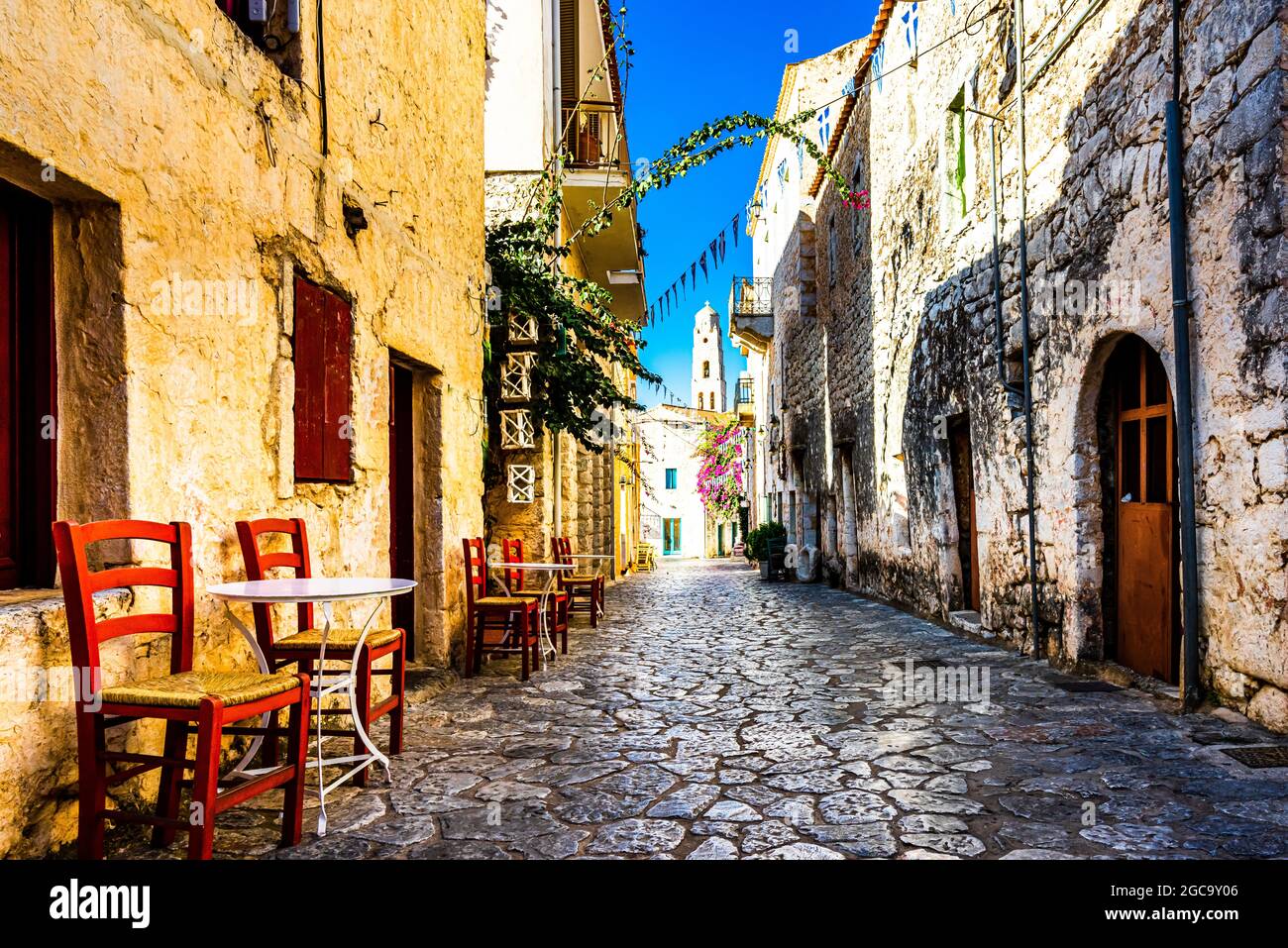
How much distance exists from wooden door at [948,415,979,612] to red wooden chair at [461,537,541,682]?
174 inches

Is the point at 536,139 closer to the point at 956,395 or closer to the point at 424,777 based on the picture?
the point at 956,395

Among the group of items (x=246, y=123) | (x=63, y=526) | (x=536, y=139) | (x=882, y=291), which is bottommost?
(x=63, y=526)

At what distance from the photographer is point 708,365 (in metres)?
52.8

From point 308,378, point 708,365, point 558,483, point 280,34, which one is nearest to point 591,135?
point 558,483

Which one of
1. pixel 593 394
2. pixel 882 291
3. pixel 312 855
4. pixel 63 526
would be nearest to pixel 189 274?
pixel 63 526

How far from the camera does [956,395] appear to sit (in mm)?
7738

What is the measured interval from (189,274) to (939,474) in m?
7.05

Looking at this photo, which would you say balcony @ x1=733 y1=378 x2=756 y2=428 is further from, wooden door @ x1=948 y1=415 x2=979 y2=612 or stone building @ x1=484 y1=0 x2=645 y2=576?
wooden door @ x1=948 y1=415 x2=979 y2=612

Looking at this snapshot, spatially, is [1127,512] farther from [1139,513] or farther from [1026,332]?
[1026,332]

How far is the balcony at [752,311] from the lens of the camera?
20.1m

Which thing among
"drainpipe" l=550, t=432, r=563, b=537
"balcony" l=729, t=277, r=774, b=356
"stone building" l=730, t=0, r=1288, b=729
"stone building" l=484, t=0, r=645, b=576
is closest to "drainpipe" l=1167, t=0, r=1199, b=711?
"stone building" l=730, t=0, r=1288, b=729

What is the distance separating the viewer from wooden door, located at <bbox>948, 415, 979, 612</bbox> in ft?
25.8

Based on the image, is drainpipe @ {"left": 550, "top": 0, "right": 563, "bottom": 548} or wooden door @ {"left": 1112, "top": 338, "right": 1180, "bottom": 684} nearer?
wooden door @ {"left": 1112, "top": 338, "right": 1180, "bottom": 684}

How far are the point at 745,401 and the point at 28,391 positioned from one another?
86.8ft
